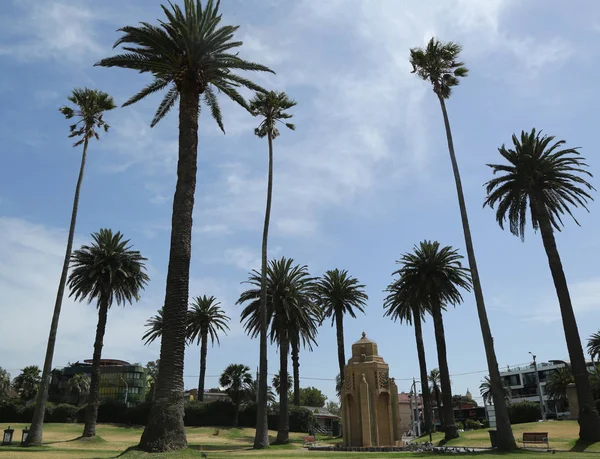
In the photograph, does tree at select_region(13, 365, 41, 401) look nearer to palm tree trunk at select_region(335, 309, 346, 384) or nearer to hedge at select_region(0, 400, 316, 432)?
hedge at select_region(0, 400, 316, 432)

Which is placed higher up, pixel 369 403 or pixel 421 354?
pixel 421 354

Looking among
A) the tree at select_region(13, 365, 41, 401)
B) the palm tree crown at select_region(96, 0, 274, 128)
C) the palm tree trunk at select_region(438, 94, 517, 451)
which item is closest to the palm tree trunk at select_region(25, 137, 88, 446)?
the palm tree crown at select_region(96, 0, 274, 128)

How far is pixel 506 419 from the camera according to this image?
2655 cm

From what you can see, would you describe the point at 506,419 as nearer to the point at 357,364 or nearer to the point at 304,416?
the point at 357,364

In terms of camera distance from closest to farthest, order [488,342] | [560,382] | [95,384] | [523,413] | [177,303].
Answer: [177,303]
[488,342]
[95,384]
[523,413]
[560,382]

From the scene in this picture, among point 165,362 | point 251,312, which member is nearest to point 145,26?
point 165,362

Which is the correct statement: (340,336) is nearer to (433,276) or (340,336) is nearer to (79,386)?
(433,276)

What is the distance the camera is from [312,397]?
452 ft

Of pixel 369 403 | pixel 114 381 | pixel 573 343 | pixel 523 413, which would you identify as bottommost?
pixel 523 413

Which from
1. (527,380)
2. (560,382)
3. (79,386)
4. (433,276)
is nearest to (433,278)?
(433,276)

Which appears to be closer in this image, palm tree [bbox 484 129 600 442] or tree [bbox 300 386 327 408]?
palm tree [bbox 484 129 600 442]

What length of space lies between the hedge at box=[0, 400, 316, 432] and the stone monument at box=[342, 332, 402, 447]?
97.5 ft

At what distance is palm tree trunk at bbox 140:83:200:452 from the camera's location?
1750cm

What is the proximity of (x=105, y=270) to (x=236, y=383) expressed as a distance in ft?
84.5
